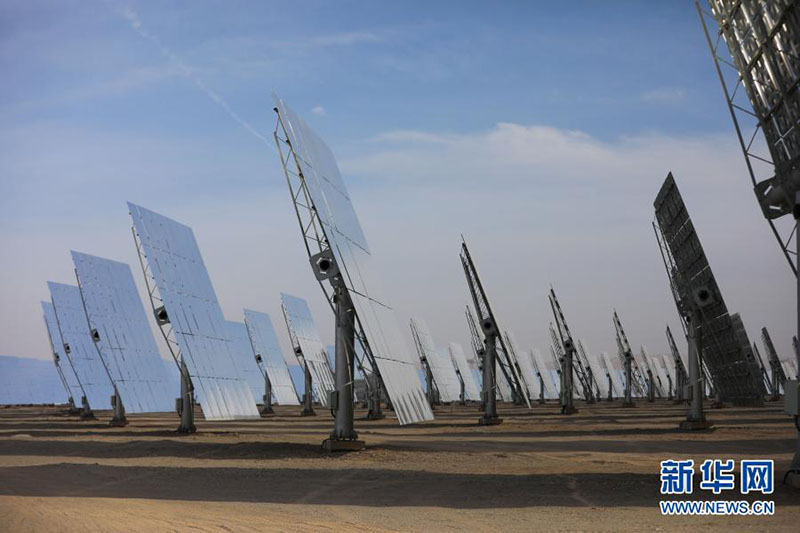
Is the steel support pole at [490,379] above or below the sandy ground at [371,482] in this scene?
above

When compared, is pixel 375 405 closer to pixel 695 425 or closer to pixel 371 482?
pixel 695 425

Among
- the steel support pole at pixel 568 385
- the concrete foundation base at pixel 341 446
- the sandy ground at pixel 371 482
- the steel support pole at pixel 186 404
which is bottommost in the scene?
the sandy ground at pixel 371 482

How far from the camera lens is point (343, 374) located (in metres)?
22.9

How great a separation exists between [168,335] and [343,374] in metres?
10.2

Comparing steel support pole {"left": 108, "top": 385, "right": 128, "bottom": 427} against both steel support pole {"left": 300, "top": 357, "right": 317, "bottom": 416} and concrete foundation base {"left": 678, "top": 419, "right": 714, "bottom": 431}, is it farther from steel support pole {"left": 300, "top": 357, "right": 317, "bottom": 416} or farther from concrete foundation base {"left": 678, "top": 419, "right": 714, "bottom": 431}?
concrete foundation base {"left": 678, "top": 419, "right": 714, "bottom": 431}

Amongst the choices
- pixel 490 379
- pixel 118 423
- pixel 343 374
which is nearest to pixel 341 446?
pixel 343 374

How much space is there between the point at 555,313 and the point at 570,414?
5.79 meters

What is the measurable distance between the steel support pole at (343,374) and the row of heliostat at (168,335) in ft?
27.4

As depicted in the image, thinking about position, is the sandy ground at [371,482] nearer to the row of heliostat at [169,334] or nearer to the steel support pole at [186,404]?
the steel support pole at [186,404]

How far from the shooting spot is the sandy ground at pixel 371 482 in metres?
12.1

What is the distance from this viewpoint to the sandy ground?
39.7 feet

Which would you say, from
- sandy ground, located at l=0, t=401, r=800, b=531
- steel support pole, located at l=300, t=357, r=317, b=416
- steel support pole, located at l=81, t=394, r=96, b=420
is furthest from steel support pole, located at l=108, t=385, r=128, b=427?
steel support pole, located at l=300, t=357, r=317, b=416

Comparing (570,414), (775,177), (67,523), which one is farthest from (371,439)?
(570,414)

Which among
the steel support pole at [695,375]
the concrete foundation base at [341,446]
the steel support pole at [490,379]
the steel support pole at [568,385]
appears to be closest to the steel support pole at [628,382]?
the steel support pole at [568,385]
